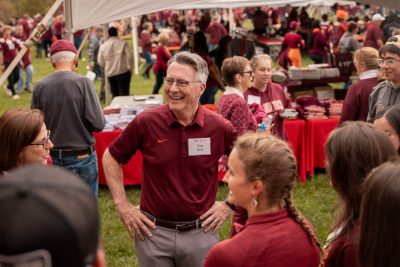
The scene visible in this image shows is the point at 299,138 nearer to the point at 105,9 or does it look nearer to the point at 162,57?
the point at 105,9

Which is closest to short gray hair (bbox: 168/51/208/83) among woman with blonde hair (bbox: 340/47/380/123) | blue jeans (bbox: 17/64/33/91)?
woman with blonde hair (bbox: 340/47/380/123)

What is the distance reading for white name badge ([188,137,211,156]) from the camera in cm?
334

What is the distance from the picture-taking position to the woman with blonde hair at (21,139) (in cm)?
295

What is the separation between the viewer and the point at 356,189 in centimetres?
243

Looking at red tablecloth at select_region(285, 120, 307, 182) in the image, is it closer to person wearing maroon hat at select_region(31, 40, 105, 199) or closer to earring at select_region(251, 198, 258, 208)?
person wearing maroon hat at select_region(31, 40, 105, 199)

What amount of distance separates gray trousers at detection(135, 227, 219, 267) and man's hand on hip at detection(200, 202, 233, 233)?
5cm

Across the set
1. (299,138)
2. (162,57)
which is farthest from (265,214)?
(162,57)

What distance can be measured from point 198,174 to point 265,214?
100 centimetres

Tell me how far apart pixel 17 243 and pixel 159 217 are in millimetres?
2151

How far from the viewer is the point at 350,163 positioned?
2.43 m

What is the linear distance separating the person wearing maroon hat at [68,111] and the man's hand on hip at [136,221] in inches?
78.8

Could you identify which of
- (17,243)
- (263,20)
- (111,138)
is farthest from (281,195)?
(263,20)

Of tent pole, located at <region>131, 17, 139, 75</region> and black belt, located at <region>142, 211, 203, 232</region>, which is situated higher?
tent pole, located at <region>131, 17, 139, 75</region>

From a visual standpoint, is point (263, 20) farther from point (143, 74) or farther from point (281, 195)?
point (281, 195)
